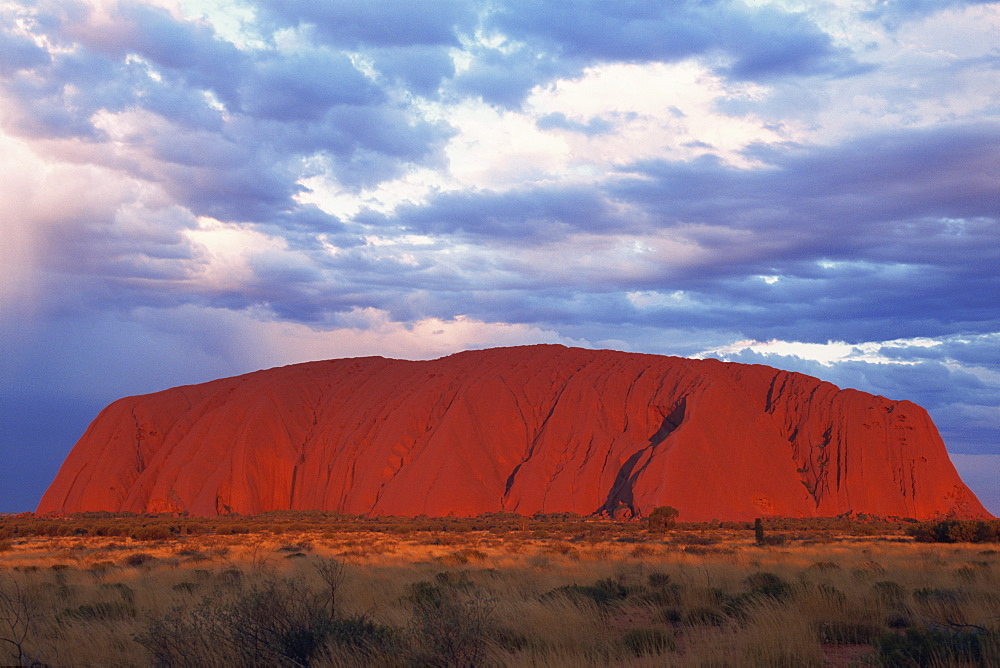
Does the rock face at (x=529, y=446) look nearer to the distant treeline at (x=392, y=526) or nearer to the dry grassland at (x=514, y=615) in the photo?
the distant treeline at (x=392, y=526)

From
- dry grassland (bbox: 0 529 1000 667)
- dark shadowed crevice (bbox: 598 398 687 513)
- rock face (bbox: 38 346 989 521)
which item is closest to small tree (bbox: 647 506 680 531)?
rock face (bbox: 38 346 989 521)

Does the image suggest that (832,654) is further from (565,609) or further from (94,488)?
(94,488)

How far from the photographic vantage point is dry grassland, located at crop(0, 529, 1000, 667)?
785cm

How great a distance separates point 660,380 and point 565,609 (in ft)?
242

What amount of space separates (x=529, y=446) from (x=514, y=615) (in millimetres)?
71933

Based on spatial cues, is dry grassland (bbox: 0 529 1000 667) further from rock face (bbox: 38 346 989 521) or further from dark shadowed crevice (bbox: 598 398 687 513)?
rock face (bbox: 38 346 989 521)

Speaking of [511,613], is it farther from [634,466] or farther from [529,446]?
[529,446]

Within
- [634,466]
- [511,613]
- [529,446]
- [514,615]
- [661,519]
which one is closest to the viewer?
[514,615]

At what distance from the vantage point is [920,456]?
7862 centimetres

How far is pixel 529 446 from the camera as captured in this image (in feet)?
268

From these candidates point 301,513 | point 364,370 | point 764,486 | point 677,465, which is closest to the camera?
point 677,465

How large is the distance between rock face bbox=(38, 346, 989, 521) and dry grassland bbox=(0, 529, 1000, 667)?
48916mm

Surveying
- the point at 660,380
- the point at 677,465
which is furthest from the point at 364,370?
the point at 677,465

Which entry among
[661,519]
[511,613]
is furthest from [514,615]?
[661,519]
